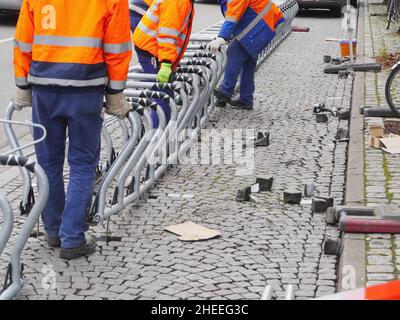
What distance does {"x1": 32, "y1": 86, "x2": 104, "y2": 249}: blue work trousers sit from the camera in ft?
18.3

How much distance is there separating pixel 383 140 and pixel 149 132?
2.98 m

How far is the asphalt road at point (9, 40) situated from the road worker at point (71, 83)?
3441 mm

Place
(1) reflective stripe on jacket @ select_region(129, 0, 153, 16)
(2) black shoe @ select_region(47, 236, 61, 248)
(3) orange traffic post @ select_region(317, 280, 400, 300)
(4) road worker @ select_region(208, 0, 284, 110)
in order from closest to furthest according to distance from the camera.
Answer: (3) orange traffic post @ select_region(317, 280, 400, 300), (2) black shoe @ select_region(47, 236, 61, 248), (1) reflective stripe on jacket @ select_region(129, 0, 153, 16), (4) road worker @ select_region(208, 0, 284, 110)

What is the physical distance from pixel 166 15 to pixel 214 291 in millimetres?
3461

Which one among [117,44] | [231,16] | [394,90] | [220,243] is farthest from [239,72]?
[117,44]

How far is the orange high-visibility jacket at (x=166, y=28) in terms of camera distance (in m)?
8.05

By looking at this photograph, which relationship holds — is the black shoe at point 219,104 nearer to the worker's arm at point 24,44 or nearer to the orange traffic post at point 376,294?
the worker's arm at point 24,44

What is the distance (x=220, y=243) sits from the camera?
6164 mm

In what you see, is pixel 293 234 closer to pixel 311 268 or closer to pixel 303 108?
pixel 311 268

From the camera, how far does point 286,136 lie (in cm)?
971

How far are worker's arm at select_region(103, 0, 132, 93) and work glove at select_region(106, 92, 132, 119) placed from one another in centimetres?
6

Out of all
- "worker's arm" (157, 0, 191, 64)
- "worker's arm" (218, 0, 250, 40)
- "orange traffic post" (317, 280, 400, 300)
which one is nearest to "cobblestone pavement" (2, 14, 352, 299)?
"worker's arm" (157, 0, 191, 64)

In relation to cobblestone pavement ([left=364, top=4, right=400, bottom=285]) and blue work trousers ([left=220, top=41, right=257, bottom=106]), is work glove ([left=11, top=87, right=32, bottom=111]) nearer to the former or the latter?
cobblestone pavement ([left=364, top=4, right=400, bottom=285])

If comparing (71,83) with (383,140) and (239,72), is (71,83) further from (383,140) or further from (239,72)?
(239,72)
